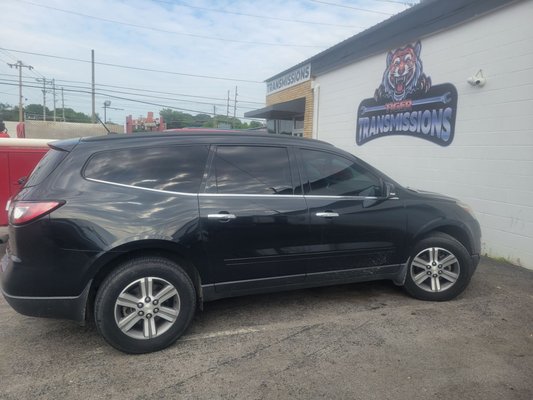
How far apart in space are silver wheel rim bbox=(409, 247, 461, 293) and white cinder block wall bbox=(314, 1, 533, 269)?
2.14 metres

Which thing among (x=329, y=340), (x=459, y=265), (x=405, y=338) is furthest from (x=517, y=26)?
(x=329, y=340)

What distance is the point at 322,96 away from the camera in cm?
1119

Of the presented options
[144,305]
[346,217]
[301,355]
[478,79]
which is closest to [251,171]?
[346,217]

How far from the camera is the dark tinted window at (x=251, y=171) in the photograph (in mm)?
3578

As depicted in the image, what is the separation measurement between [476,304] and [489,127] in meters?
3.07

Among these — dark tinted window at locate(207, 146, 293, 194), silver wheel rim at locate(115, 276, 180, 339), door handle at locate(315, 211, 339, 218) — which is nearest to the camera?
silver wheel rim at locate(115, 276, 180, 339)

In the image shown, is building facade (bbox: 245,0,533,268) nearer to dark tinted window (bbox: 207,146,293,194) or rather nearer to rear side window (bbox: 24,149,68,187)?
dark tinted window (bbox: 207,146,293,194)

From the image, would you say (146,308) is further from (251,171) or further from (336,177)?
(336,177)

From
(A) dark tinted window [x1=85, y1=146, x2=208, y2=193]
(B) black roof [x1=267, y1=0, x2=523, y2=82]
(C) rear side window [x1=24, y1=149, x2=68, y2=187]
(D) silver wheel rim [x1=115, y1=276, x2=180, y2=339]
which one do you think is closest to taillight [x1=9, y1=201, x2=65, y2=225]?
(C) rear side window [x1=24, y1=149, x2=68, y2=187]

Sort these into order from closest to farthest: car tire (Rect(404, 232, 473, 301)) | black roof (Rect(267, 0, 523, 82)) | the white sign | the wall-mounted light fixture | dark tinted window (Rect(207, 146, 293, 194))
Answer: dark tinted window (Rect(207, 146, 293, 194)), car tire (Rect(404, 232, 473, 301)), the wall-mounted light fixture, black roof (Rect(267, 0, 523, 82)), the white sign

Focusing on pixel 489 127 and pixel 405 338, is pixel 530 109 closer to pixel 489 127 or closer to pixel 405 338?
pixel 489 127

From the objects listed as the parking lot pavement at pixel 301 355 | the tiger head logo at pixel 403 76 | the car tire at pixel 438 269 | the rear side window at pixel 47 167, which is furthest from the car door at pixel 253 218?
the tiger head logo at pixel 403 76

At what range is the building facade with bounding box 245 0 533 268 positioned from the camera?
578 centimetres

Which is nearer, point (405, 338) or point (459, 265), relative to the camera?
point (405, 338)
